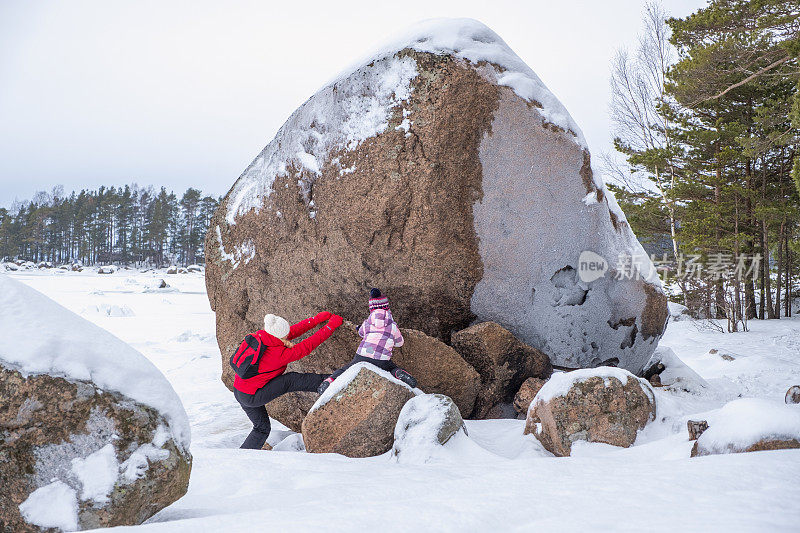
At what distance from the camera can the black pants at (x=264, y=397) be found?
4090 millimetres

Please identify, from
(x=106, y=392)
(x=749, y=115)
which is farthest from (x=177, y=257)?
(x=106, y=392)

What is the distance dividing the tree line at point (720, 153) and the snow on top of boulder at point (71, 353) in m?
10.3

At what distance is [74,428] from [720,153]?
13.8m

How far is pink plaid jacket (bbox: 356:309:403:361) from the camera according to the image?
409 cm

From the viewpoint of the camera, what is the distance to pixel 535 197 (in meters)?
4.54

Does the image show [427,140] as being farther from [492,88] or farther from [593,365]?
[593,365]

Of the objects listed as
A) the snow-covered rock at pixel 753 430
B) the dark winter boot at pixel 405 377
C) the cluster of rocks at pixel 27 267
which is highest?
the snow-covered rock at pixel 753 430

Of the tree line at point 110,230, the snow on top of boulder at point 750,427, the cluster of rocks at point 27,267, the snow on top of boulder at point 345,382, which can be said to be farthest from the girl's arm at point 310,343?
the tree line at point 110,230

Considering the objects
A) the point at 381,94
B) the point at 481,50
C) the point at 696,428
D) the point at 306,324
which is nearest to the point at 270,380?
the point at 306,324

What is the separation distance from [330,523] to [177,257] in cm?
5977

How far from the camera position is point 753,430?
220 cm

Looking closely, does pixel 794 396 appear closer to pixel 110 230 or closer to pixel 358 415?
pixel 358 415

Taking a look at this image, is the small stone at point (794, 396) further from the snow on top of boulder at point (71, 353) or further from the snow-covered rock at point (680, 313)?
the snow-covered rock at point (680, 313)

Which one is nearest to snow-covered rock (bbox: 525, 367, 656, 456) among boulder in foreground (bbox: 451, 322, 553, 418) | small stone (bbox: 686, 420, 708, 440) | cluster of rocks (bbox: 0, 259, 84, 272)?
small stone (bbox: 686, 420, 708, 440)
